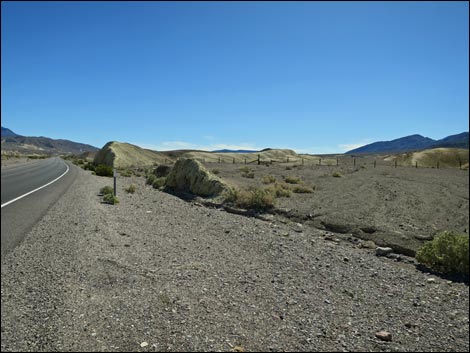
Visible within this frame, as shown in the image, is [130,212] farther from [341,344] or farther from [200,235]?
[341,344]

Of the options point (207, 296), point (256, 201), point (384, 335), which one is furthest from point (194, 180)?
point (384, 335)

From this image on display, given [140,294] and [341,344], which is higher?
[140,294]

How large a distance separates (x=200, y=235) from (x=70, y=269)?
19.7 ft

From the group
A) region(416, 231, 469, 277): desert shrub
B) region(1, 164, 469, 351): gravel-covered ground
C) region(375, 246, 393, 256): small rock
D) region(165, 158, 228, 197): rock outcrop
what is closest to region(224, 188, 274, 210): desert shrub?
region(165, 158, 228, 197): rock outcrop

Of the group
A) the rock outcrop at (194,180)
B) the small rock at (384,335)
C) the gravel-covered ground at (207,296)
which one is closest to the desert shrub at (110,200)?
the gravel-covered ground at (207,296)

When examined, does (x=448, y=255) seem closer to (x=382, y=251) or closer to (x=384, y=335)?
(x=382, y=251)

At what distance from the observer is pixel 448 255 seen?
33.1 feet

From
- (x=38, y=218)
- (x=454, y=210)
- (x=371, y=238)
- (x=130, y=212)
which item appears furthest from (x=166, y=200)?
(x=454, y=210)

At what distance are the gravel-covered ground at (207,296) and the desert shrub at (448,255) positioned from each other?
0.54 metres

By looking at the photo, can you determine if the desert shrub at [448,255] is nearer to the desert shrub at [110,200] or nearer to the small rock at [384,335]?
the small rock at [384,335]

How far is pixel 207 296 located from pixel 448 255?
7.21 metres

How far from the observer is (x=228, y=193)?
20922mm

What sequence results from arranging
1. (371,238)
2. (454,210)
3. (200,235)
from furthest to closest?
(454,210)
(371,238)
(200,235)

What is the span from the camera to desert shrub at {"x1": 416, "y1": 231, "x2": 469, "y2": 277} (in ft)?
32.1
